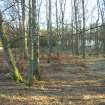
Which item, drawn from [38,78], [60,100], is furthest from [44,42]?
[60,100]

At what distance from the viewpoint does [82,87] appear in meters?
15.5

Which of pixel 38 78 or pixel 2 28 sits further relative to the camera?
pixel 38 78

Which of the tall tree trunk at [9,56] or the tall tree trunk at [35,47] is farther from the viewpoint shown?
the tall tree trunk at [9,56]

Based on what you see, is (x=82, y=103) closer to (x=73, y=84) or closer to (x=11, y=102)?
(x=11, y=102)

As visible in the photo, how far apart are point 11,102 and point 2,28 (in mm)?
5788

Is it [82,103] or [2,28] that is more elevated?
[2,28]

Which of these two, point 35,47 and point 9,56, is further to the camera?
point 35,47

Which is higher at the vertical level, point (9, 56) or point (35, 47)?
point (35, 47)

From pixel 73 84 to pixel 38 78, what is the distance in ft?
6.57

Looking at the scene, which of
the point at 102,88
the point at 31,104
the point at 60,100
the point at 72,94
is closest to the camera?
the point at 31,104

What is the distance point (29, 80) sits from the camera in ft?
51.1

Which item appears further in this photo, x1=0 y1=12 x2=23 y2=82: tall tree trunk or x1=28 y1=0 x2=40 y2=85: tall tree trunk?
x1=0 y1=12 x2=23 y2=82: tall tree trunk

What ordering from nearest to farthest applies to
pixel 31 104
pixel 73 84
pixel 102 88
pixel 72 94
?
1. pixel 31 104
2. pixel 72 94
3. pixel 102 88
4. pixel 73 84

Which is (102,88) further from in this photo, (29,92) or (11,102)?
(11,102)
